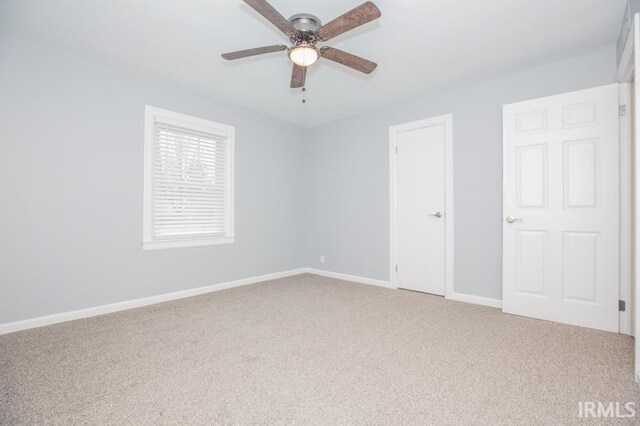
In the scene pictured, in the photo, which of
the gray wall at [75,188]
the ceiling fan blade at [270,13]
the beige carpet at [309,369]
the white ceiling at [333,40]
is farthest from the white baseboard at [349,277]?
the ceiling fan blade at [270,13]

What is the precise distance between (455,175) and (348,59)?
2021 mm

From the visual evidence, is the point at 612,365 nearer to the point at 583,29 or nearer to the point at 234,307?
the point at 583,29

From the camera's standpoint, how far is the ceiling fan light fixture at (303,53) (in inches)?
84.7

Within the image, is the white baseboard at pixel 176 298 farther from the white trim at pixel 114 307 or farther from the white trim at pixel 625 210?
the white trim at pixel 625 210

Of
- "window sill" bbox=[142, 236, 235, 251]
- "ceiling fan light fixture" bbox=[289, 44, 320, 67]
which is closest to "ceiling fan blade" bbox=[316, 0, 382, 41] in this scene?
"ceiling fan light fixture" bbox=[289, 44, 320, 67]

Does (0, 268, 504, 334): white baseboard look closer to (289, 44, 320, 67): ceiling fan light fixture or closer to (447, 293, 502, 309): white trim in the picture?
(447, 293, 502, 309): white trim

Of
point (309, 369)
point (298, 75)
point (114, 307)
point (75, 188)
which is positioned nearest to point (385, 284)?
point (309, 369)

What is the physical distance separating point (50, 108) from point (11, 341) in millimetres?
2005

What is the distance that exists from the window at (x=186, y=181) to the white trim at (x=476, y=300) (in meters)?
2.95

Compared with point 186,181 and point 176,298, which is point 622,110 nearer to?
point 186,181

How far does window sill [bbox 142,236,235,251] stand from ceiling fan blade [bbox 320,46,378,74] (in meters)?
2.66

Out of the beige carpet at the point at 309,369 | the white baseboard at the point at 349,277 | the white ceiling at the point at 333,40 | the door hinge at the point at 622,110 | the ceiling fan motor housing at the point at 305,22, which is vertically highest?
the white ceiling at the point at 333,40

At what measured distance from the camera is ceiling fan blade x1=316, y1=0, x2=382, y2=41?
179 centimetres

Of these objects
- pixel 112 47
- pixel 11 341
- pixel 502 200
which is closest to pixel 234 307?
pixel 11 341
